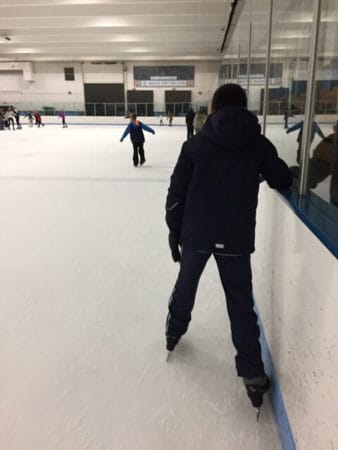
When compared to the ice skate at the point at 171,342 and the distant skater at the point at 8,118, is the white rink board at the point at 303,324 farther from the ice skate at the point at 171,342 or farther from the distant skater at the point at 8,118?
the distant skater at the point at 8,118

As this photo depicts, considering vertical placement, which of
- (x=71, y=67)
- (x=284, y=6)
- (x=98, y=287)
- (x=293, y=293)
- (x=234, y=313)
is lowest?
(x=98, y=287)

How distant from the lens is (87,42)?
18.8m

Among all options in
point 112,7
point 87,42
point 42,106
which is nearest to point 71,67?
point 42,106

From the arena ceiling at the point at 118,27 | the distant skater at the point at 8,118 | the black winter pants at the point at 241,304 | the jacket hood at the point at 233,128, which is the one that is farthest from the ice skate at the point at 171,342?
the distant skater at the point at 8,118

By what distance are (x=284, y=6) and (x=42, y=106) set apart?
2711cm

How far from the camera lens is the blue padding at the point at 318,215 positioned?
1.11 m

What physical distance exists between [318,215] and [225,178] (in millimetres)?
374

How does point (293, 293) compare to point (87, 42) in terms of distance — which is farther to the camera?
point (87, 42)

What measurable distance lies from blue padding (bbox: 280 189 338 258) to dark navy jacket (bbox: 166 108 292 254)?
100 millimetres

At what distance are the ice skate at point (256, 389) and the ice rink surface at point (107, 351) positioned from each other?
0.19 feet

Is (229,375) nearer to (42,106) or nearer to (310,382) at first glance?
(310,382)

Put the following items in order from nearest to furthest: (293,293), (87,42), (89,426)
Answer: (293,293), (89,426), (87,42)

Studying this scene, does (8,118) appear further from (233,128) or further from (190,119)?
(233,128)

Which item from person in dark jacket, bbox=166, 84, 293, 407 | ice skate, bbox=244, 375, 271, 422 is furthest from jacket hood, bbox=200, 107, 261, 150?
ice skate, bbox=244, 375, 271, 422
